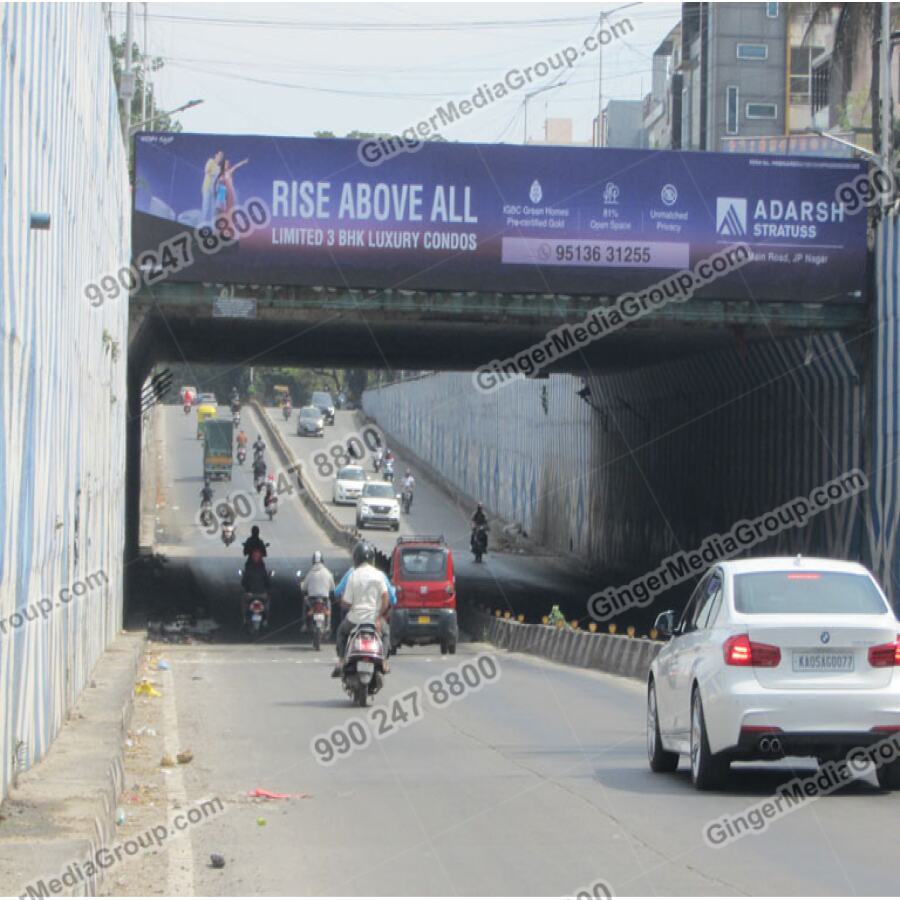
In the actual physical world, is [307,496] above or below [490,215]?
below

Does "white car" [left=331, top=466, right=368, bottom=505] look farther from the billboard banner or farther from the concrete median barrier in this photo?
the billboard banner

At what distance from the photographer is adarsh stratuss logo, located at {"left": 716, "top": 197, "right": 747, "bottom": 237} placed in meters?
34.5

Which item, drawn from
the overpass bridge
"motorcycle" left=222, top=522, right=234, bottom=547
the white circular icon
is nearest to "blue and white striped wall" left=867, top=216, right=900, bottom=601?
the overpass bridge

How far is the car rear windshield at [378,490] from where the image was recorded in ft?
229

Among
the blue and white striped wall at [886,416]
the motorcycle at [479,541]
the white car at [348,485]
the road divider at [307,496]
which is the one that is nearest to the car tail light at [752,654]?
the blue and white striped wall at [886,416]

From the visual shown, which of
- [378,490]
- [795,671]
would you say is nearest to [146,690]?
[795,671]

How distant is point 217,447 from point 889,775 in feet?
223

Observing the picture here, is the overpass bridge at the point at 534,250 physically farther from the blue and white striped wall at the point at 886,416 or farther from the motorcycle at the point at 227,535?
the motorcycle at the point at 227,535

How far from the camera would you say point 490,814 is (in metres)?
10.8

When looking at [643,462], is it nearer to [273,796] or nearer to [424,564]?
[424,564]

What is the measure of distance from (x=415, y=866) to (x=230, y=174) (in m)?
25.6

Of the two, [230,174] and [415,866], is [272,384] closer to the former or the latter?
[230,174]

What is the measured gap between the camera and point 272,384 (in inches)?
5591

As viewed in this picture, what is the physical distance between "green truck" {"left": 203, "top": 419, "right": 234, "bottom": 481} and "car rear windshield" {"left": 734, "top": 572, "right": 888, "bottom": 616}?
6695 cm
